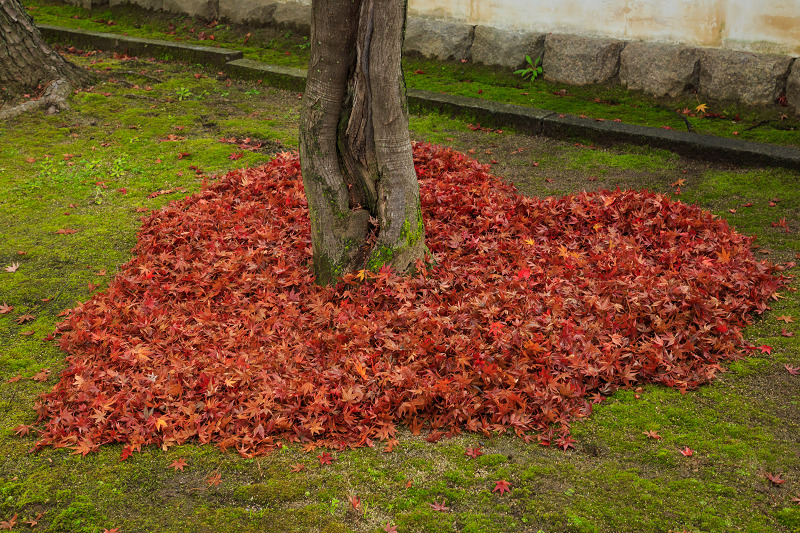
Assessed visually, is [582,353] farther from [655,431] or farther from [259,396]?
[259,396]

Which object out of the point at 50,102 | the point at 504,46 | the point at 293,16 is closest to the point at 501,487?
the point at 504,46

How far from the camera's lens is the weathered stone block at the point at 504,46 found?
8.89m

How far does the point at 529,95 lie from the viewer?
28.5 feet

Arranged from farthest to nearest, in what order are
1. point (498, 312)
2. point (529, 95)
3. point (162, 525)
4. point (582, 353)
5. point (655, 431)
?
point (529, 95) < point (498, 312) < point (582, 353) < point (655, 431) < point (162, 525)

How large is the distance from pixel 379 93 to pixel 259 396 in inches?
79.7

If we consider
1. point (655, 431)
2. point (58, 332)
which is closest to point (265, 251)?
point (58, 332)

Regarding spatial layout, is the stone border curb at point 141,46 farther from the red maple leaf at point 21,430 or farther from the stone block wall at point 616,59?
the red maple leaf at point 21,430

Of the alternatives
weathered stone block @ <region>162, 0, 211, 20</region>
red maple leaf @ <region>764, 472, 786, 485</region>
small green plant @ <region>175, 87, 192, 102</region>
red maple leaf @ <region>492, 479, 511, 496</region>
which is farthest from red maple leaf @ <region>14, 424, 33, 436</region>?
weathered stone block @ <region>162, 0, 211, 20</region>

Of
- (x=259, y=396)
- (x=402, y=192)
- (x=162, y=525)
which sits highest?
(x=402, y=192)

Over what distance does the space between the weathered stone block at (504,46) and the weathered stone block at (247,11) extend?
12.6ft

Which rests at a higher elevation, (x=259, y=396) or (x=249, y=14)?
(x=249, y=14)

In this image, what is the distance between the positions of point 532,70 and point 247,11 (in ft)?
17.4

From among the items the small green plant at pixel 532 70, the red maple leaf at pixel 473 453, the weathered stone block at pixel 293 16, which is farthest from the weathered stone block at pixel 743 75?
the red maple leaf at pixel 473 453

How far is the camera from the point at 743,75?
7430 millimetres
